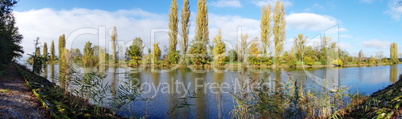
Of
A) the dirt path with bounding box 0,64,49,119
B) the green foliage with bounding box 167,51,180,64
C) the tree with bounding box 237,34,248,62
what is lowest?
the dirt path with bounding box 0,64,49,119

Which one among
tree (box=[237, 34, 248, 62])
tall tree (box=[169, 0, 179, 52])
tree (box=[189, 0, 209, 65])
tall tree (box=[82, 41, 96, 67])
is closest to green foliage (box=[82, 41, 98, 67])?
tall tree (box=[82, 41, 96, 67])

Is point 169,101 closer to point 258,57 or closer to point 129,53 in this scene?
point 258,57

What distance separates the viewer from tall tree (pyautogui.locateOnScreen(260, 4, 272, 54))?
23.2 m

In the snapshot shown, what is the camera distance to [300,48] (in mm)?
28641

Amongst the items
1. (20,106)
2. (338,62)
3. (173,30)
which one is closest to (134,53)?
(173,30)

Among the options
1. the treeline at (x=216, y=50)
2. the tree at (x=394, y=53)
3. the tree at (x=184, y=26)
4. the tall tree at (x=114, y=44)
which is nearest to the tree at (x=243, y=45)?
the treeline at (x=216, y=50)

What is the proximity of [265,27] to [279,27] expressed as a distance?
156cm

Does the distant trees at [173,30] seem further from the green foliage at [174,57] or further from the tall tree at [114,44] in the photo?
the tall tree at [114,44]

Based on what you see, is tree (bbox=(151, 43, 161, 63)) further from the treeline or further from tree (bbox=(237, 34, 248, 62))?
tree (bbox=(237, 34, 248, 62))

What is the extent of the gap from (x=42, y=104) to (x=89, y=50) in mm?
16903

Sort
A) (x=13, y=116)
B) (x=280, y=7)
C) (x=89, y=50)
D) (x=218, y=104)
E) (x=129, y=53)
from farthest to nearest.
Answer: (x=129, y=53) → (x=280, y=7) → (x=89, y=50) → (x=218, y=104) → (x=13, y=116)

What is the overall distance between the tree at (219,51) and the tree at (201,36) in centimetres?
125

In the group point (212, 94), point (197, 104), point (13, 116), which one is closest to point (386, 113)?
point (197, 104)

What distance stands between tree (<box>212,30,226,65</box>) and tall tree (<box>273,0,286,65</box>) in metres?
6.00
